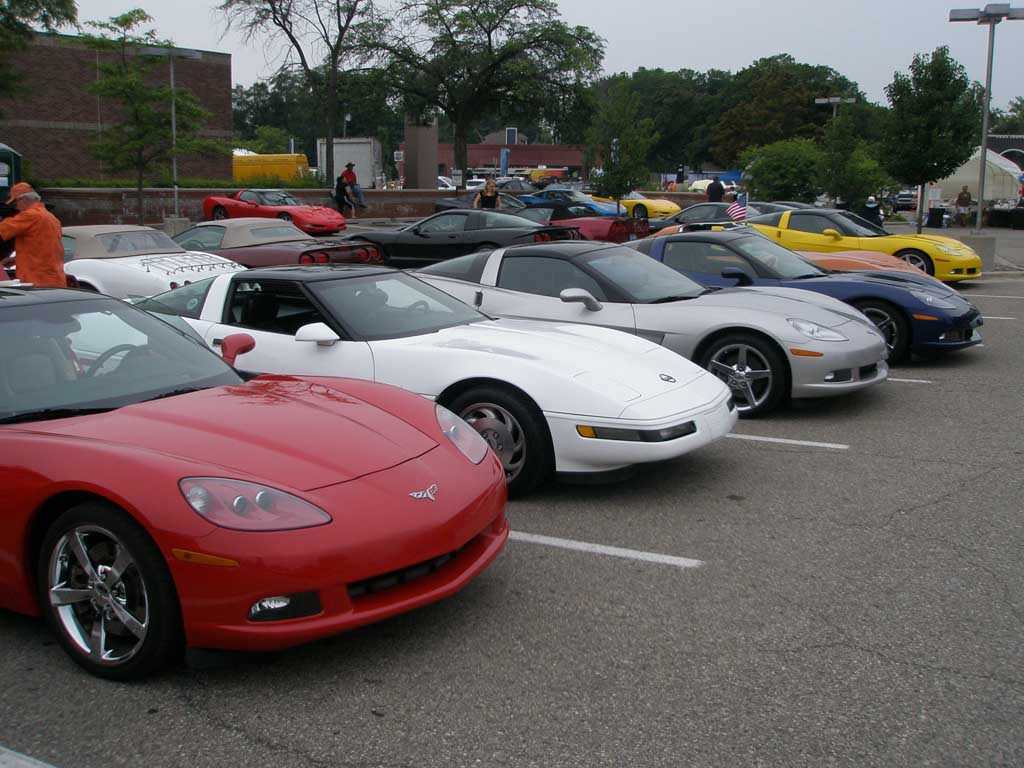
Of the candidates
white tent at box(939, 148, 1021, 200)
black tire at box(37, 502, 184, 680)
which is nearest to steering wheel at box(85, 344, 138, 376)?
black tire at box(37, 502, 184, 680)

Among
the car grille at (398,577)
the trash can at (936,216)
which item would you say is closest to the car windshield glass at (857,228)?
the car grille at (398,577)

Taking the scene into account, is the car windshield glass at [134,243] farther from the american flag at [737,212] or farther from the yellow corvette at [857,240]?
the american flag at [737,212]

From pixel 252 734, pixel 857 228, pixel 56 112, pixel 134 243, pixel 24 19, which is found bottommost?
pixel 252 734

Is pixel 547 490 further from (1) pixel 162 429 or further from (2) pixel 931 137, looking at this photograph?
(2) pixel 931 137

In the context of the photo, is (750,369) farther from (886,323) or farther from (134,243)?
(134,243)

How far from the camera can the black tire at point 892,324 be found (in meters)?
9.77

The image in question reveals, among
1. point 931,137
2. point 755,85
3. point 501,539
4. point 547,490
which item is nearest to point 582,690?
point 501,539

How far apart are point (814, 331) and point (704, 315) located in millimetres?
855

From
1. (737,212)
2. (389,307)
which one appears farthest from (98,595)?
(737,212)

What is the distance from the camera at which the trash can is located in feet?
99.9

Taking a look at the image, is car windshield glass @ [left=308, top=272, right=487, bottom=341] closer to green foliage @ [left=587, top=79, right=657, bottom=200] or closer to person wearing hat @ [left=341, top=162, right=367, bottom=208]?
green foliage @ [left=587, top=79, right=657, bottom=200]

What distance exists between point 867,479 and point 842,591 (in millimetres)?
1918

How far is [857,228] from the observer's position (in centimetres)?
1473

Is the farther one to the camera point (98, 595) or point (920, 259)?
point (920, 259)
